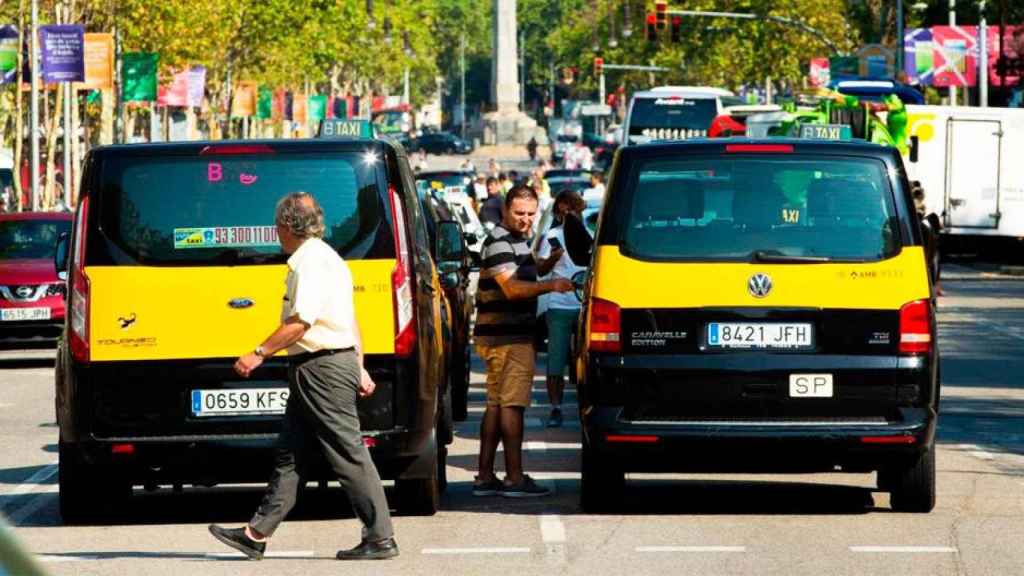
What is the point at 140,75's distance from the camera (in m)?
56.8

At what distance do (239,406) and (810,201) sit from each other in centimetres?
278

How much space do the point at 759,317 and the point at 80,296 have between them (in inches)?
123

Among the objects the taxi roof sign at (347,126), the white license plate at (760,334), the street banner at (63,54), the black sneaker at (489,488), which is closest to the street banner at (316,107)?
the street banner at (63,54)

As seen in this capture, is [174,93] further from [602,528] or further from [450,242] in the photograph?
[602,528]

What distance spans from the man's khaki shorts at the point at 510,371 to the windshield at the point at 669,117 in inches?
1689

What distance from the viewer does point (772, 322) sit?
1140 centimetres

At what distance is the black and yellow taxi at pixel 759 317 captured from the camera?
37.1ft

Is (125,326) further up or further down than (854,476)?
further up

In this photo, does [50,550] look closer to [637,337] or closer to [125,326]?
[125,326]

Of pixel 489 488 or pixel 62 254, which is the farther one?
pixel 62 254

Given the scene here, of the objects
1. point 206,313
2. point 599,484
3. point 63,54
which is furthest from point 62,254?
point 63,54

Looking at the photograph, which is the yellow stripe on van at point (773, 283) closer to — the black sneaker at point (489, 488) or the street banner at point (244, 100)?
the black sneaker at point (489, 488)

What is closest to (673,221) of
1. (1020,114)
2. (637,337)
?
(637,337)

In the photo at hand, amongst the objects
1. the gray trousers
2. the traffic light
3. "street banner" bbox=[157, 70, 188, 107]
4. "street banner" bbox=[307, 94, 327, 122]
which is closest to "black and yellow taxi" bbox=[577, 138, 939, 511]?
the gray trousers
